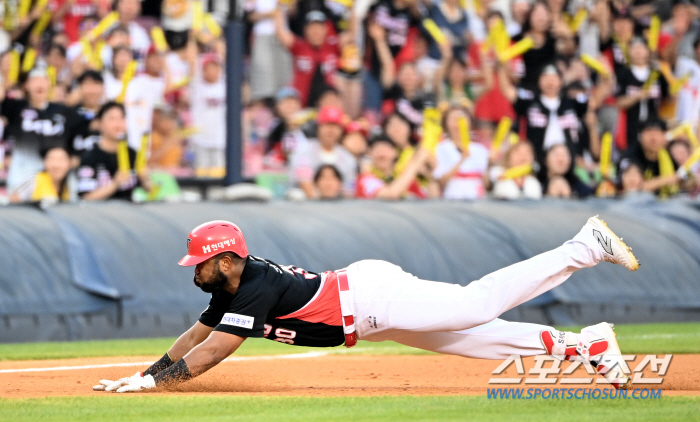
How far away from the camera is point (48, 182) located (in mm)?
10625

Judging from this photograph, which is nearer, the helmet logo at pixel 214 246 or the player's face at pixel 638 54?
the helmet logo at pixel 214 246

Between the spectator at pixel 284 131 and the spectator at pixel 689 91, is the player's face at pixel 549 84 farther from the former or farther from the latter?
the spectator at pixel 284 131

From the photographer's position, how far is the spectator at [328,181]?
38.7ft

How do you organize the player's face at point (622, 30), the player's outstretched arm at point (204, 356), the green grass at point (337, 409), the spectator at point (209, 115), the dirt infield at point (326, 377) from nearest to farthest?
1. the green grass at point (337, 409)
2. the player's outstretched arm at point (204, 356)
3. the dirt infield at point (326, 377)
4. the spectator at point (209, 115)
5. the player's face at point (622, 30)

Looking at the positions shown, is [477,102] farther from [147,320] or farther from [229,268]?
[229,268]

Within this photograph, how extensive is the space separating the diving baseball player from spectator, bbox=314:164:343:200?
5.48 m

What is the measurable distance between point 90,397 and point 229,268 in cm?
108

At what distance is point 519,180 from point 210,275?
772 cm

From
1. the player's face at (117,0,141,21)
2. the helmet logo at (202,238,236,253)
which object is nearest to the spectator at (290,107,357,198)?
the player's face at (117,0,141,21)

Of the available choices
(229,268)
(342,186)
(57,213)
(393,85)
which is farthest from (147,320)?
(393,85)

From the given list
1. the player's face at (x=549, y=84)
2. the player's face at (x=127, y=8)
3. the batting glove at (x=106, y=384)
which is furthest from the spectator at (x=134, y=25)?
the batting glove at (x=106, y=384)

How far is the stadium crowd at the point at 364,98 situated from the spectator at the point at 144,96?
0.03 m

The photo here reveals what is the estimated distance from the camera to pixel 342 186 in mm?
12211

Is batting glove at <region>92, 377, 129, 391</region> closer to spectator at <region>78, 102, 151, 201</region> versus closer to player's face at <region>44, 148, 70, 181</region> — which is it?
player's face at <region>44, 148, 70, 181</region>
